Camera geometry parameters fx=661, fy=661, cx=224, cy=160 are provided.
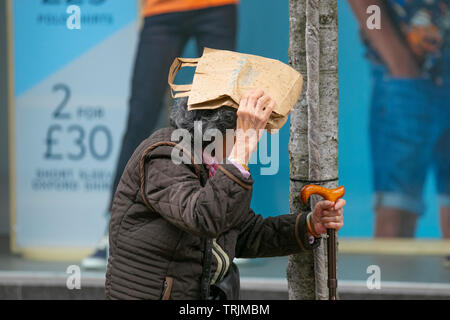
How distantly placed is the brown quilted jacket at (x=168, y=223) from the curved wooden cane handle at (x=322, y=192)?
0.33 meters

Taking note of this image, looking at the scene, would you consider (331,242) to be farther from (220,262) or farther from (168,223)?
(168,223)

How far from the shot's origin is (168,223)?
7.57 ft

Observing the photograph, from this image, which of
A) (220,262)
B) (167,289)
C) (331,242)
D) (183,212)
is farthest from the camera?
(331,242)

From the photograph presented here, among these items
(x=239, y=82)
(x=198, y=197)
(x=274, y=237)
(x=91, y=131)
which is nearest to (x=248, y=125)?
(x=239, y=82)

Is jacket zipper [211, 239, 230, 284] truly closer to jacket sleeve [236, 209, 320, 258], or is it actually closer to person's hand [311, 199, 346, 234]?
jacket sleeve [236, 209, 320, 258]

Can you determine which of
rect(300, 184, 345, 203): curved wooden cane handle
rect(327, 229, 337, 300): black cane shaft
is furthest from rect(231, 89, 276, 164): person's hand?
rect(327, 229, 337, 300): black cane shaft

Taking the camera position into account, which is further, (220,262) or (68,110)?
(68,110)

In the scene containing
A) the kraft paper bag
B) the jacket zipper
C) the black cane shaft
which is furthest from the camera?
the black cane shaft

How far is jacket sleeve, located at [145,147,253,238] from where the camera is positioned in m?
2.14

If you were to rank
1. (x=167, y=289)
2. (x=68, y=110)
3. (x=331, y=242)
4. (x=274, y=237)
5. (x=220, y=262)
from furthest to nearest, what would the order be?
(x=68, y=110) < (x=274, y=237) < (x=331, y=242) < (x=220, y=262) < (x=167, y=289)

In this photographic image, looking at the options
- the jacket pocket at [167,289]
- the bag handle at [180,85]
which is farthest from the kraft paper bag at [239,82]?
the jacket pocket at [167,289]

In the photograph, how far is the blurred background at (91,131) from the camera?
531 cm

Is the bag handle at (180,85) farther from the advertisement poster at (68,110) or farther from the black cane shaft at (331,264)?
the advertisement poster at (68,110)

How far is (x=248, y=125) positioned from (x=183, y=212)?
365mm
